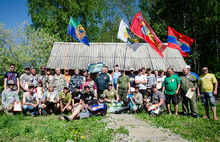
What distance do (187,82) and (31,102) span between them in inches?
243

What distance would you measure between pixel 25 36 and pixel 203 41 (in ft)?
65.6

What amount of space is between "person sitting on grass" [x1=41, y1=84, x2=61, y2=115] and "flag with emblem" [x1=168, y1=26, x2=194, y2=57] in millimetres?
5795

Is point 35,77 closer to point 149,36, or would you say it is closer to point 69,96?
point 69,96

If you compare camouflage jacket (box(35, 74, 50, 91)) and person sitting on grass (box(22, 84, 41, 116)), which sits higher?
camouflage jacket (box(35, 74, 50, 91))

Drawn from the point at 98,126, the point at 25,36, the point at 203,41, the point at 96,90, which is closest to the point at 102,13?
the point at 25,36

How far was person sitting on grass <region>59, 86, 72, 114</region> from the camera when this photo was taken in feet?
20.3

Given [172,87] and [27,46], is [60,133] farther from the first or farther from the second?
[27,46]

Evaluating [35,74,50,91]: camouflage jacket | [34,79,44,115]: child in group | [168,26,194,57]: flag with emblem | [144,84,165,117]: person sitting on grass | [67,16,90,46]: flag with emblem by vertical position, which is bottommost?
[144,84,165,117]: person sitting on grass

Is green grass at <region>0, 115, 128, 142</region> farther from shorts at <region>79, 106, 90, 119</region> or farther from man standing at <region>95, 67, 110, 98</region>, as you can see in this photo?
man standing at <region>95, 67, 110, 98</region>

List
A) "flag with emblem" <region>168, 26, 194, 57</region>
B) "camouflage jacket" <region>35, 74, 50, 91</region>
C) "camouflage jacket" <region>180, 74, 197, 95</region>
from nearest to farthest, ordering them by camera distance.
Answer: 1. "camouflage jacket" <region>180, 74, 197, 95</region>
2. "camouflage jacket" <region>35, 74, 50, 91</region>
3. "flag with emblem" <region>168, 26, 194, 57</region>

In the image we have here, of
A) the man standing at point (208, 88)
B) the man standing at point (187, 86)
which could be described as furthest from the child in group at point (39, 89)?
the man standing at point (208, 88)

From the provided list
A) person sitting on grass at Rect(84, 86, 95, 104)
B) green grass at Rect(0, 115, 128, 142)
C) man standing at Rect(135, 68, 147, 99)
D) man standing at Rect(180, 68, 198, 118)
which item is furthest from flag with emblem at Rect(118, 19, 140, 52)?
green grass at Rect(0, 115, 128, 142)

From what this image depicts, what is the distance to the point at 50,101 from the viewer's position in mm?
6242

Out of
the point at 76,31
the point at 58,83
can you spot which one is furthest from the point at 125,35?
the point at 58,83
